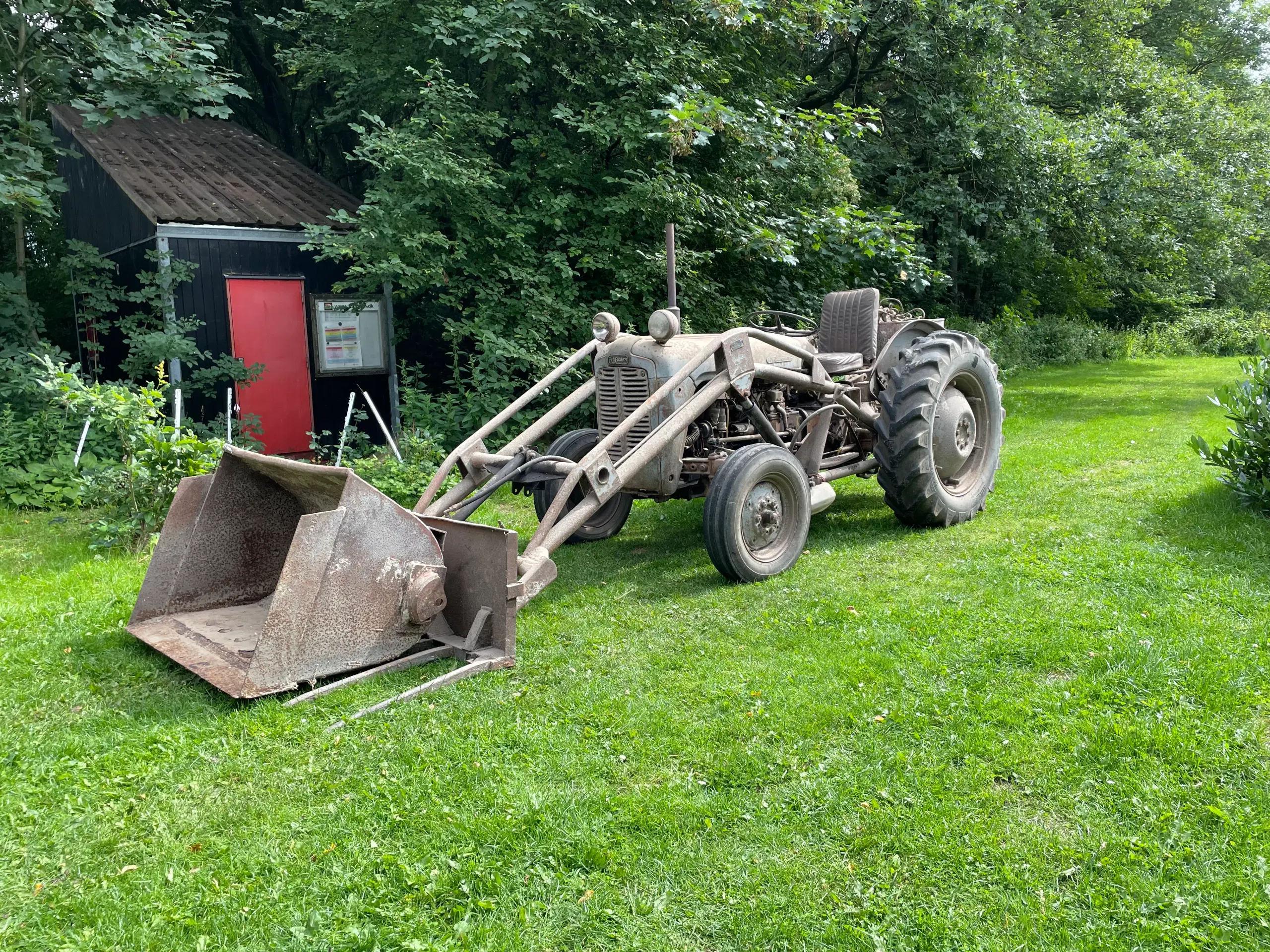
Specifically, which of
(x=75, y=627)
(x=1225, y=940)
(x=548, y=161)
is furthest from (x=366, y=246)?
(x=1225, y=940)

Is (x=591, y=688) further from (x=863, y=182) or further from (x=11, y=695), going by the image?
(x=863, y=182)

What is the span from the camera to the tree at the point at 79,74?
962 centimetres

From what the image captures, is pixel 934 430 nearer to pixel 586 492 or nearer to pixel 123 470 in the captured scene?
pixel 586 492

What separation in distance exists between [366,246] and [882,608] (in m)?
6.61

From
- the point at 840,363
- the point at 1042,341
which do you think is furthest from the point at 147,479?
the point at 1042,341

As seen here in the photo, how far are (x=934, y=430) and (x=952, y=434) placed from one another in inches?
7.1

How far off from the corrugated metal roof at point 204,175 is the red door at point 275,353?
0.72m

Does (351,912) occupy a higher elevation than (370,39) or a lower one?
lower

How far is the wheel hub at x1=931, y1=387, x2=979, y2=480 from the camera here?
6742 millimetres

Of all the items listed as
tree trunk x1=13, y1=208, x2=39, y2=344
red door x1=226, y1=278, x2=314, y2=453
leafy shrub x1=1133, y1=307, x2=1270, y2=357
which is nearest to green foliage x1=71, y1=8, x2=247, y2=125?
tree trunk x1=13, y1=208, x2=39, y2=344

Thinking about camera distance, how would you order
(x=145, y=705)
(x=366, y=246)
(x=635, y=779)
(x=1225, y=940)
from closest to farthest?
(x=1225, y=940) → (x=635, y=779) → (x=145, y=705) → (x=366, y=246)

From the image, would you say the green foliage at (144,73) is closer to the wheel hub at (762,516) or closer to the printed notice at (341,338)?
the printed notice at (341,338)

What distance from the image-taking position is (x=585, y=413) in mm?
10094

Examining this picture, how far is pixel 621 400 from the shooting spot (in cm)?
611
